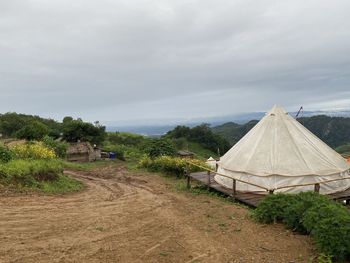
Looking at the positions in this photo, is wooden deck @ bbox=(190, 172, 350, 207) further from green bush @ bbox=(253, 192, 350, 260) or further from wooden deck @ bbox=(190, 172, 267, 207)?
green bush @ bbox=(253, 192, 350, 260)

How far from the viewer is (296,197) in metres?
8.71

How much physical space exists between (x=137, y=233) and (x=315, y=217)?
12.0 feet

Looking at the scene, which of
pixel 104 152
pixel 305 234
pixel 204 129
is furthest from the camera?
pixel 204 129

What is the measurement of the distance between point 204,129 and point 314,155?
67557 mm

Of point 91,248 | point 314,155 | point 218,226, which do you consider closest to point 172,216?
point 218,226

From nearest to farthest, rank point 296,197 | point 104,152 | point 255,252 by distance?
1. point 255,252
2. point 296,197
3. point 104,152

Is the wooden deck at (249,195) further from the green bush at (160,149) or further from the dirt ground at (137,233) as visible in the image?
the green bush at (160,149)

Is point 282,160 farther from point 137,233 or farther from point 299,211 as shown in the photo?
point 137,233

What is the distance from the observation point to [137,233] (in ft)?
26.6

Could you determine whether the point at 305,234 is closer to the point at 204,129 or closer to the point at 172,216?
the point at 172,216

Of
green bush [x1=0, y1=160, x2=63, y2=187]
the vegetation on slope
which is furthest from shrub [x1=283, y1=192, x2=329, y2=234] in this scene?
the vegetation on slope

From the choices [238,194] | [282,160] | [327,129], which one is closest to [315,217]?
[238,194]

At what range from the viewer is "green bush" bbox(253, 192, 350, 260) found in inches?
251

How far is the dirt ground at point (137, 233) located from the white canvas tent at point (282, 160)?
2.16m
